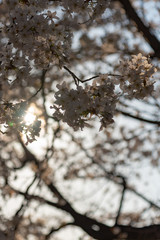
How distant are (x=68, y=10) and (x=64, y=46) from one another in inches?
20.3

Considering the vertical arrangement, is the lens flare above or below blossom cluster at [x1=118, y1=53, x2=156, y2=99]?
below

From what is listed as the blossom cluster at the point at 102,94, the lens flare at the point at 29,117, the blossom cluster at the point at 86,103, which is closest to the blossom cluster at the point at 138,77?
the blossom cluster at the point at 102,94

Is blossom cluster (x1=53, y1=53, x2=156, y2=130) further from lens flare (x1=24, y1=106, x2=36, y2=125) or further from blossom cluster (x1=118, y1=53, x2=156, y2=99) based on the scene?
lens flare (x1=24, y1=106, x2=36, y2=125)

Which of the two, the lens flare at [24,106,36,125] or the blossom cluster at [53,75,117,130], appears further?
the lens flare at [24,106,36,125]

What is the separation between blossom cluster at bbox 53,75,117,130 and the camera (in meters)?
2.50

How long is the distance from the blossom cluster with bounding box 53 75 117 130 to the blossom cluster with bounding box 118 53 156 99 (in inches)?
11.4

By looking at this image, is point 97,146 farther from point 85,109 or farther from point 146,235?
point 85,109

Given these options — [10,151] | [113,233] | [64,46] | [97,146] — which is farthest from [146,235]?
[10,151]

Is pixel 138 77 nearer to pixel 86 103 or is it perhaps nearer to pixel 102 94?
pixel 102 94

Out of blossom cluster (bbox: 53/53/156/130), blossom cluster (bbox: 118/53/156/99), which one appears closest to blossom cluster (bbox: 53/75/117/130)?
blossom cluster (bbox: 53/53/156/130)

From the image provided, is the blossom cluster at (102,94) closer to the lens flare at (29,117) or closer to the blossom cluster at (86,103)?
the blossom cluster at (86,103)

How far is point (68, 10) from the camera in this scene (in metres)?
3.02

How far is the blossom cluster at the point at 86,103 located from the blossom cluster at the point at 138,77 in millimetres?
290

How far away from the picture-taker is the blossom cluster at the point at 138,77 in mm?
2775
